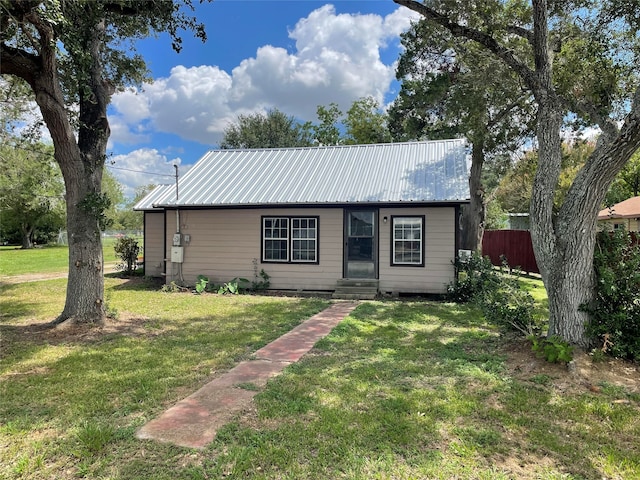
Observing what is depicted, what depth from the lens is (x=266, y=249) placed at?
11.5 meters

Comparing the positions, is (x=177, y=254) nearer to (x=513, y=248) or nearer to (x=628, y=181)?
(x=513, y=248)

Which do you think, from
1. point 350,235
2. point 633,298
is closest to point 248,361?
point 633,298

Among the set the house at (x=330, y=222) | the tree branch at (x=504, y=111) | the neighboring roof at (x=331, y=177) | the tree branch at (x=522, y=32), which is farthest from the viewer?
the tree branch at (x=504, y=111)

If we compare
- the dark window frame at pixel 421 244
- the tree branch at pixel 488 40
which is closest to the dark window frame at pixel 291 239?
the dark window frame at pixel 421 244

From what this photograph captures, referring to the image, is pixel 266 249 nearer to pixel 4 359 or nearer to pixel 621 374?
pixel 4 359

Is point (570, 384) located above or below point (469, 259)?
below

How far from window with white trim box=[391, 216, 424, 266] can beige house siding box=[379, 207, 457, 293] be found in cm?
11

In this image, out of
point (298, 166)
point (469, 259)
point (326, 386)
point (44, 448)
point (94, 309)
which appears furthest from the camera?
point (298, 166)

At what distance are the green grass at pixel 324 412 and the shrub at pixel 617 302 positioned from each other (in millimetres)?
815

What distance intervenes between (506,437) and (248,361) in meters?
3.09

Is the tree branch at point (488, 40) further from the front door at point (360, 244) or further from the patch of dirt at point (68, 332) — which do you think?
the patch of dirt at point (68, 332)

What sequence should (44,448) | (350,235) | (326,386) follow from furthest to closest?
(350,235)
(326,386)
(44,448)

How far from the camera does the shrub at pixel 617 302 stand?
4.73 m

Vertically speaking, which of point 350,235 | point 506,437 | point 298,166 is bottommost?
point 506,437
